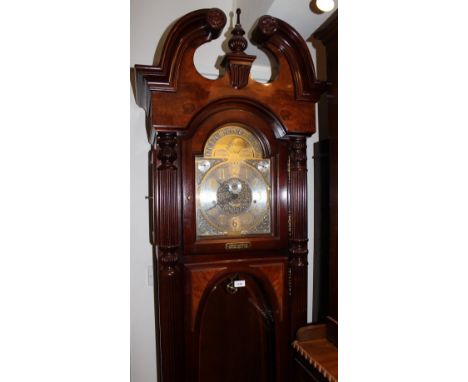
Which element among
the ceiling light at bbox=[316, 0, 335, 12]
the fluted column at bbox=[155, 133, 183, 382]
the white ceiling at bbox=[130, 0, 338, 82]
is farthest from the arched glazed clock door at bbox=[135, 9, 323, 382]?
the white ceiling at bbox=[130, 0, 338, 82]

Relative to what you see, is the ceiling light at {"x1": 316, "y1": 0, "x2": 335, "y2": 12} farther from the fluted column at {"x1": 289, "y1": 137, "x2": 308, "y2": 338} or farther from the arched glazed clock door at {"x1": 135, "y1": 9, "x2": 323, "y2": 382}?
the fluted column at {"x1": 289, "y1": 137, "x2": 308, "y2": 338}

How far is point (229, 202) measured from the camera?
1230mm

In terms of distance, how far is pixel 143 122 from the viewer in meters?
1.67

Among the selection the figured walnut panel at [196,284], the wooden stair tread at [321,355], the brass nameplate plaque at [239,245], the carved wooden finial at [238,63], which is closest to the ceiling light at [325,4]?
the carved wooden finial at [238,63]

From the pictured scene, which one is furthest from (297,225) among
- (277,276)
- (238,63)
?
(238,63)

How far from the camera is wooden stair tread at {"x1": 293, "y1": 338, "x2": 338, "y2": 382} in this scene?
3.54ft

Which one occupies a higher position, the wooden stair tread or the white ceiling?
the white ceiling

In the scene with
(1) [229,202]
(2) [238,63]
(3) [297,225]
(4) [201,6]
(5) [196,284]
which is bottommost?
(5) [196,284]

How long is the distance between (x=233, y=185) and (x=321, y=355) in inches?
30.5

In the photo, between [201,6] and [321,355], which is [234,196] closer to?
[321,355]

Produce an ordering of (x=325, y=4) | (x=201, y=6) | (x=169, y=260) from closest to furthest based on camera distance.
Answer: (x=169, y=260) < (x=325, y=4) < (x=201, y=6)

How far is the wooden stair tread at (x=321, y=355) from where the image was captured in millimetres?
1080

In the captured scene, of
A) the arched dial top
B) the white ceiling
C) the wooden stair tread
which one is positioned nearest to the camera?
the wooden stair tread
